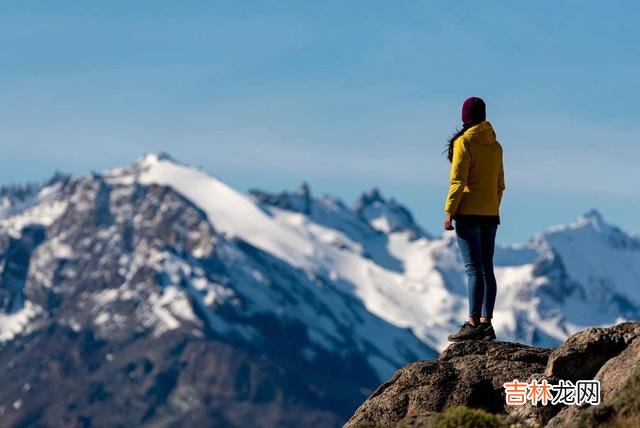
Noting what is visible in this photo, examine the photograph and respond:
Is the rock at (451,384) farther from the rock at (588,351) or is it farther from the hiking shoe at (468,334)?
the rock at (588,351)

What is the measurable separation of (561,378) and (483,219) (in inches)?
179

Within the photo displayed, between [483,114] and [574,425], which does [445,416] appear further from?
[483,114]

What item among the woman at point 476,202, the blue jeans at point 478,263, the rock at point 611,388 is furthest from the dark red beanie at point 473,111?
the rock at point 611,388

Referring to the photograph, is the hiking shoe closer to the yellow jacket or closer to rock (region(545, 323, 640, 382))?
the yellow jacket

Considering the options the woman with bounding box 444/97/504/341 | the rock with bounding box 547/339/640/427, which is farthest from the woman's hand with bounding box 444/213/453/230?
the rock with bounding box 547/339/640/427

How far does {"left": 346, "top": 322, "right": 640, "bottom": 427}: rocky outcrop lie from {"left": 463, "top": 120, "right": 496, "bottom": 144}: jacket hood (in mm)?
3640

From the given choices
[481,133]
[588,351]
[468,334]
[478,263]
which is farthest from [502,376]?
[481,133]

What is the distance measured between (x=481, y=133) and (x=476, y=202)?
4.06ft

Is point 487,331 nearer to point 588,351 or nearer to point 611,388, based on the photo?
point 588,351

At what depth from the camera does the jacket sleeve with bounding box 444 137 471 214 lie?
2612 cm

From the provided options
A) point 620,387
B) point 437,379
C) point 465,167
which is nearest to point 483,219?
point 465,167

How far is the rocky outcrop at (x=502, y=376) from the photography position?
22.0 meters

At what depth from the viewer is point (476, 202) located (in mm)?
26391

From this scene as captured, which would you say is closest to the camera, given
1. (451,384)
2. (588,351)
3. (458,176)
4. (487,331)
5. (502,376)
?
(588,351)
